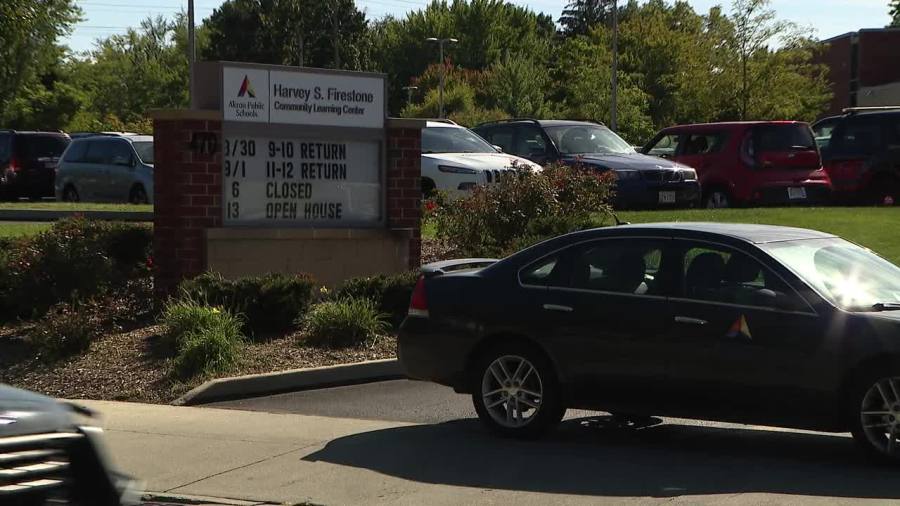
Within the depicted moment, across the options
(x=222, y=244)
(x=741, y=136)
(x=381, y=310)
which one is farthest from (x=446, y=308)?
(x=741, y=136)

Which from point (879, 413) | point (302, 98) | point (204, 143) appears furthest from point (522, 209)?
point (879, 413)

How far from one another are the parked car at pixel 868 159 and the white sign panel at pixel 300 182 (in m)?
11.2

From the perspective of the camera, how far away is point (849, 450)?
8883 mm

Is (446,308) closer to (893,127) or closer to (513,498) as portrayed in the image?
(513,498)

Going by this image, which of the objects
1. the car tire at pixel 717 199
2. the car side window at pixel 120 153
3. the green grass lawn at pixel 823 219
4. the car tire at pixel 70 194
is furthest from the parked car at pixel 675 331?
the car tire at pixel 70 194

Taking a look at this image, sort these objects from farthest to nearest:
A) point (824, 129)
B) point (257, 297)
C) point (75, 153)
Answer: point (75, 153), point (824, 129), point (257, 297)

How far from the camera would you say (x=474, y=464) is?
8.62 metres

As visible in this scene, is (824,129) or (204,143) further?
(824,129)

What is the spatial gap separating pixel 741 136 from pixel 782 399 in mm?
14684

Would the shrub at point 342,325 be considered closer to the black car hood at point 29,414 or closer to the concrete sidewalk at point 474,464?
the concrete sidewalk at point 474,464

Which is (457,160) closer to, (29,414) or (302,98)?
(302,98)

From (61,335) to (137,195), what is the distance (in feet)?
46.1

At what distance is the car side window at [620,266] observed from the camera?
898 centimetres

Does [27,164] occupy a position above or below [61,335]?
above
